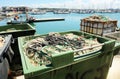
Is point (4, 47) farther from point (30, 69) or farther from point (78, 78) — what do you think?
point (78, 78)

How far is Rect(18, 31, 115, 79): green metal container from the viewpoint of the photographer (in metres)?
2.35

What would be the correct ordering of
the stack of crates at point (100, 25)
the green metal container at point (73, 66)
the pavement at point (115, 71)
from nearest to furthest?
the green metal container at point (73, 66) < the pavement at point (115, 71) < the stack of crates at point (100, 25)

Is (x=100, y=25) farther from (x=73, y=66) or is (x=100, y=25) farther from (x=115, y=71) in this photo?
(x=73, y=66)

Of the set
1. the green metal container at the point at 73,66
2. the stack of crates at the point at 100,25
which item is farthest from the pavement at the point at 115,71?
the stack of crates at the point at 100,25

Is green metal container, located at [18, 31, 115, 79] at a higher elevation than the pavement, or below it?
higher

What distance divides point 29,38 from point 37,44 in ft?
3.29

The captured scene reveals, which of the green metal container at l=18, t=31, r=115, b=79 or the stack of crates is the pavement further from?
the stack of crates

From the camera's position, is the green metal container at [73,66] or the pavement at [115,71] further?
the pavement at [115,71]

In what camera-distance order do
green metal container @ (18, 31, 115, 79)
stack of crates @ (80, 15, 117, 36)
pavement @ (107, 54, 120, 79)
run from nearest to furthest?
green metal container @ (18, 31, 115, 79), pavement @ (107, 54, 120, 79), stack of crates @ (80, 15, 117, 36)

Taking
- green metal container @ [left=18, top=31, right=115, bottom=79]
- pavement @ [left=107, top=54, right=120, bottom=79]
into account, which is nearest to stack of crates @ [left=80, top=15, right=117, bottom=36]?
pavement @ [left=107, top=54, right=120, bottom=79]

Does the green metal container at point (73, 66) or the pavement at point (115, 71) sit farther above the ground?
the green metal container at point (73, 66)

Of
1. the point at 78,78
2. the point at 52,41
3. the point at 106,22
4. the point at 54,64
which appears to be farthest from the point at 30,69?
the point at 106,22

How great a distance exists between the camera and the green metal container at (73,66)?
2.35 m

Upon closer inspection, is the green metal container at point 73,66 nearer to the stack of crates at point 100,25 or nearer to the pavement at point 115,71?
the pavement at point 115,71
